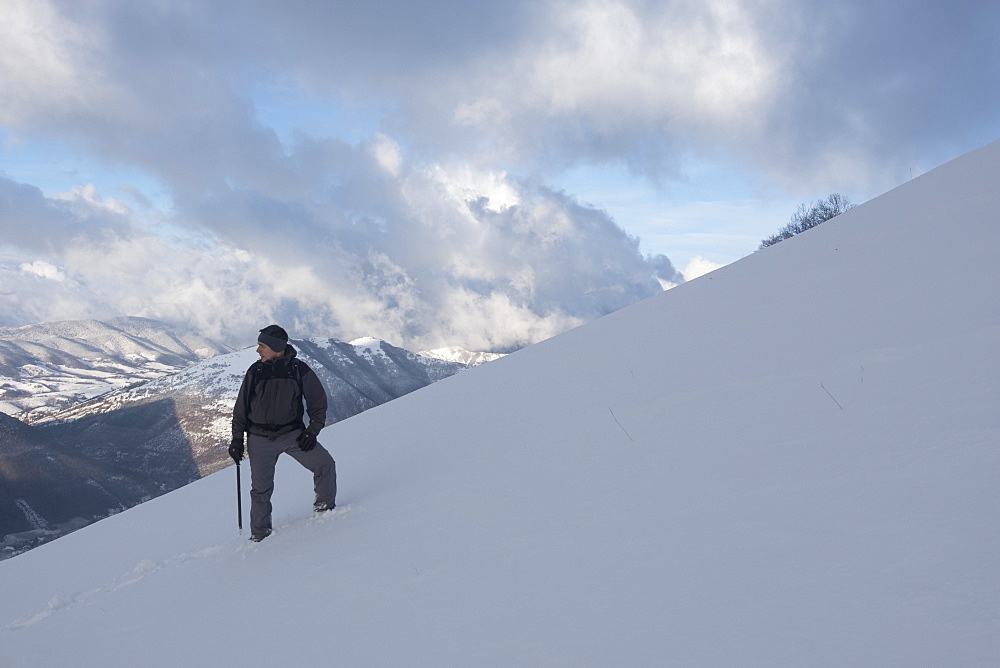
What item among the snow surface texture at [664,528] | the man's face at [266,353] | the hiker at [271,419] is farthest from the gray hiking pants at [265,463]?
the man's face at [266,353]

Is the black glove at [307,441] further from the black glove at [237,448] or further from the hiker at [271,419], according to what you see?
the black glove at [237,448]

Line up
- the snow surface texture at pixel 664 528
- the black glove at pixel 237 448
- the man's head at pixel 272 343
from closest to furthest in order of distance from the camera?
the snow surface texture at pixel 664 528, the man's head at pixel 272 343, the black glove at pixel 237 448

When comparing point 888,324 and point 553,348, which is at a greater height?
point 553,348

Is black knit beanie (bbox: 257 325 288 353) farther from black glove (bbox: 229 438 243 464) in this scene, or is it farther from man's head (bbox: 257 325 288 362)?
black glove (bbox: 229 438 243 464)

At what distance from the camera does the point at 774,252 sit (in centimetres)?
1105

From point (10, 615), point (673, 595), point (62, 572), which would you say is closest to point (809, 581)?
point (673, 595)

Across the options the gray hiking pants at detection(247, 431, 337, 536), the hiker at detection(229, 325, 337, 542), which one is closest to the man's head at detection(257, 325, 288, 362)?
the hiker at detection(229, 325, 337, 542)

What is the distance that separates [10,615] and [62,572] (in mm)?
1171

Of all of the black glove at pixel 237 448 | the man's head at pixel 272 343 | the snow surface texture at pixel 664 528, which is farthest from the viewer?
the black glove at pixel 237 448

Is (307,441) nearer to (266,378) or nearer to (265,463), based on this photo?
(265,463)

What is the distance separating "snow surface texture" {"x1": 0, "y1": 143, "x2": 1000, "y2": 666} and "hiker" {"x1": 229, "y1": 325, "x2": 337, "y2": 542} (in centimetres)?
49

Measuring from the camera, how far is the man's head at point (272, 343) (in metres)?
5.34

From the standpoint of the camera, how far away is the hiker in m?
5.35

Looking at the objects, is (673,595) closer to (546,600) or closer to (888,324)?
(546,600)
